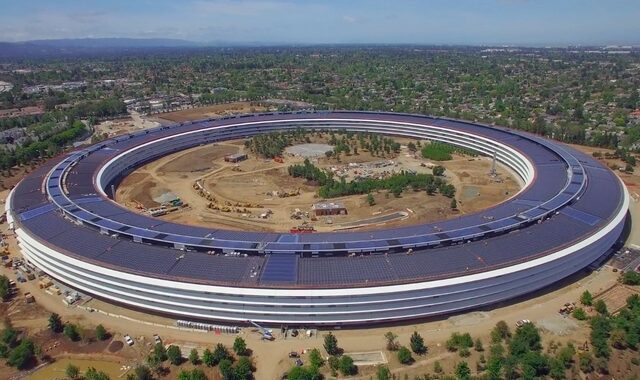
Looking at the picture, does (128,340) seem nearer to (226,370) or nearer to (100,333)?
(100,333)

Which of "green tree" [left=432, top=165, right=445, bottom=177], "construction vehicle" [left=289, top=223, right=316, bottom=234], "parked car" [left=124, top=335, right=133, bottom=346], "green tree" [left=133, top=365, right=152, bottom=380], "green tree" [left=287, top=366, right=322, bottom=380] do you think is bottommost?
"parked car" [left=124, top=335, right=133, bottom=346]

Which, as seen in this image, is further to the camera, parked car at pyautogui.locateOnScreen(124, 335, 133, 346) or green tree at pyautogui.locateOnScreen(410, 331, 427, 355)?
parked car at pyautogui.locateOnScreen(124, 335, 133, 346)

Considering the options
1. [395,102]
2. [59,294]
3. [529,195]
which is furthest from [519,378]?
[395,102]

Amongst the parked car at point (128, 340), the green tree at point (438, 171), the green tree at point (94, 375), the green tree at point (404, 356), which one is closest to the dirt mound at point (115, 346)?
the parked car at point (128, 340)

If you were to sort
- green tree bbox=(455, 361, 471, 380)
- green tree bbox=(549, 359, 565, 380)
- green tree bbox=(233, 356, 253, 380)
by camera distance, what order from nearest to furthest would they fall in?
green tree bbox=(455, 361, 471, 380)
green tree bbox=(549, 359, 565, 380)
green tree bbox=(233, 356, 253, 380)

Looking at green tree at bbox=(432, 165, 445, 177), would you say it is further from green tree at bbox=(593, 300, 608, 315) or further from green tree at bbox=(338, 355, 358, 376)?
green tree at bbox=(338, 355, 358, 376)

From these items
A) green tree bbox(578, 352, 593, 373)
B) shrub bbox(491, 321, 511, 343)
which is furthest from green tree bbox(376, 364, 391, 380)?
green tree bbox(578, 352, 593, 373)

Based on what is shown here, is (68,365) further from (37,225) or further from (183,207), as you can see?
(183,207)
